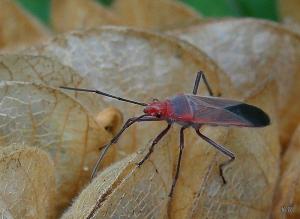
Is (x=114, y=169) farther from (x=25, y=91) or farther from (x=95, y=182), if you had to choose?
(x=25, y=91)

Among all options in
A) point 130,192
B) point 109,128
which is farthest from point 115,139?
point 130,192

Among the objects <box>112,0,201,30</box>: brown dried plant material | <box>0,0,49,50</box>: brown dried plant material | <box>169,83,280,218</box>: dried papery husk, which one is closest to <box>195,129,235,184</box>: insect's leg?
<box>169,83,280,218</box>: dried papery husk

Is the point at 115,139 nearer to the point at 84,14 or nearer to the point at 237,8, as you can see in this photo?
the point at 84,14

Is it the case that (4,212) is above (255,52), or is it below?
below

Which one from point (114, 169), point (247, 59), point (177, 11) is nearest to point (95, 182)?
point (114, 169)

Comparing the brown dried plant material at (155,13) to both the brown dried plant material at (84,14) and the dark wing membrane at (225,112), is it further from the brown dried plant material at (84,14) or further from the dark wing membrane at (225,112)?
the dark wing membrane at (225,112)

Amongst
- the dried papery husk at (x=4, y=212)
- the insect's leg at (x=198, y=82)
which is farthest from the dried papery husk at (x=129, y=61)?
the dried papery husk at (x=4, y=212)
